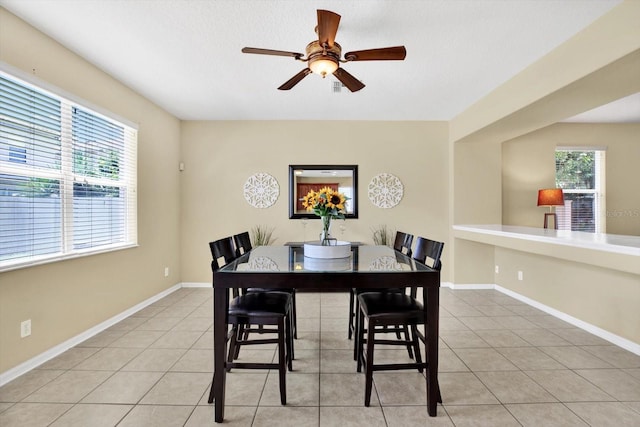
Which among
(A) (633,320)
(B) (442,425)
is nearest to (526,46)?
(A) (633,320)

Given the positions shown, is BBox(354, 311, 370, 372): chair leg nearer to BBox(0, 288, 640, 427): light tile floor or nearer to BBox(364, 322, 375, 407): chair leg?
BBox(0, 288, 640, 427): light tile floor

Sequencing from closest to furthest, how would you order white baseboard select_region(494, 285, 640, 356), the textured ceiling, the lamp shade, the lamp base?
1. the textured ceiling
2. white baseboard select_region(494, 285, 640, 356)
3. the lamp shade
4. the lamp base

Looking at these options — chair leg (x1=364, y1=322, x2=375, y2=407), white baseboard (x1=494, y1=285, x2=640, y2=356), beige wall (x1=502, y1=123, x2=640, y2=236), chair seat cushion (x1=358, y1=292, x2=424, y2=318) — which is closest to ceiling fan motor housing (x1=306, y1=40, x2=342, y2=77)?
chair seat cushion (x1=358, y1=292, x2=424, y2=318)

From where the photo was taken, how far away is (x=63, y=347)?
2.49m

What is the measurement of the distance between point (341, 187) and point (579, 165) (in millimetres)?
3596

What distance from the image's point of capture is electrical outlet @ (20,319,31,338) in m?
2.16

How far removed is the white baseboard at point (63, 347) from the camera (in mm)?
2082

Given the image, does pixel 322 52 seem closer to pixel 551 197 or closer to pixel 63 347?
pixel 63 347

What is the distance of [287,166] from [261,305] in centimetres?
292

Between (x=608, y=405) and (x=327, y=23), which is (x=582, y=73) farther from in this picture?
(x=608, y=405)

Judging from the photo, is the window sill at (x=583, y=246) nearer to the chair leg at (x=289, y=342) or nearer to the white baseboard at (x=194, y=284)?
the chair leg at (x=289, y=342)

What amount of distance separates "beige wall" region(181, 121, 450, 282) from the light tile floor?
1.77 m

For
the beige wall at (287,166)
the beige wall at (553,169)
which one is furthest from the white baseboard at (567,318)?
the beige wall at (553,169)

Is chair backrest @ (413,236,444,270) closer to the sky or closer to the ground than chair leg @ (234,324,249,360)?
closer to the sky
